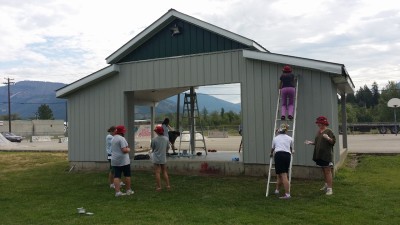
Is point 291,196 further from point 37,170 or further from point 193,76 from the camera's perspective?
point 37,170

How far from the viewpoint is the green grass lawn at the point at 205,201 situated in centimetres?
738

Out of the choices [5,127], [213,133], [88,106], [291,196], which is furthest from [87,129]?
[5,127]

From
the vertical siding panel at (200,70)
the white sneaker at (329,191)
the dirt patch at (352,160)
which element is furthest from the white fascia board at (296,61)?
the dirt patch at (352,160)

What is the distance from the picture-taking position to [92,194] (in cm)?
1027

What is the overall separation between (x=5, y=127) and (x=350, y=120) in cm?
6559

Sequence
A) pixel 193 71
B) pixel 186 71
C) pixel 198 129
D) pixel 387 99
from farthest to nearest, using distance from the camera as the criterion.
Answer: pixel 387 99, pixel 198 129, pixel 186 71, pixel 193 71

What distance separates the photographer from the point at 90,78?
1428cm

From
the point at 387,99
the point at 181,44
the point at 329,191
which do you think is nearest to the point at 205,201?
the point at 329,191

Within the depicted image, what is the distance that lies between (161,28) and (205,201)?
6563mm

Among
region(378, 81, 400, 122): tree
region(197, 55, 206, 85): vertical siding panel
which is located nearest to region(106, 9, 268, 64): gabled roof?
region(197, 55, 206, 85): vertical siding panel

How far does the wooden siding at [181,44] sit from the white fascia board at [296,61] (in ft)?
1.45

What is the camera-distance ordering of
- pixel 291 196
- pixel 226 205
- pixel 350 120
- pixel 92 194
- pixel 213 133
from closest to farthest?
pixel 226 205
pixel 291 196
pixel 92 194
pixel 213 133
pixel 350 120

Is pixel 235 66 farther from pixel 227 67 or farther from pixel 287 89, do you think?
pixel 287 89

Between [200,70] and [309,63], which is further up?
[200,70]
